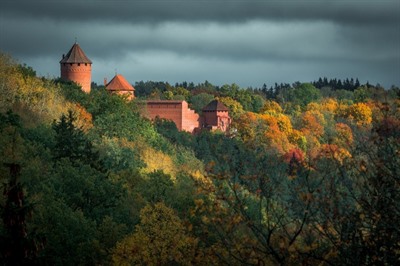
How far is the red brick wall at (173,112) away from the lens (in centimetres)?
12466

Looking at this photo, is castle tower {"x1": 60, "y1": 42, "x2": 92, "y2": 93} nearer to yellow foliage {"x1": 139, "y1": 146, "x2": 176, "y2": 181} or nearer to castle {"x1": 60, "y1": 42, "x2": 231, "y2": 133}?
castle {"x1": 60, "y1": 42, "x2": 231, "y2": 133}

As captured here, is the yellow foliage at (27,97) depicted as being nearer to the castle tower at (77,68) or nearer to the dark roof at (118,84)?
the castle tower at (77,68)

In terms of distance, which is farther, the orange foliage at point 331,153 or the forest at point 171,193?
the orange foliage at point 331,153

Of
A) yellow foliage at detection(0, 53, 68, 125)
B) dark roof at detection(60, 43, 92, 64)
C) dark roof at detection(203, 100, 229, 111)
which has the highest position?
dark roof at detection(60, 43, 92, 64)

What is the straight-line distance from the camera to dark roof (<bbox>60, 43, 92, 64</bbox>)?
10712 centimetres

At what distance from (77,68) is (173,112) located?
2137cm

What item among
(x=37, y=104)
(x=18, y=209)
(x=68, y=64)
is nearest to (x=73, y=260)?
(x=18, y=209)

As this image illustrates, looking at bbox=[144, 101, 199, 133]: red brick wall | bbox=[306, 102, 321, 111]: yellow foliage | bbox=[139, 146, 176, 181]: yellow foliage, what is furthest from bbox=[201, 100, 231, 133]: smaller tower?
bbox=[139, 146, 176, 181]: yellow foliage

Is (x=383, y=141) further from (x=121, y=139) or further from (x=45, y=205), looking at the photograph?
(x=121, y=139)

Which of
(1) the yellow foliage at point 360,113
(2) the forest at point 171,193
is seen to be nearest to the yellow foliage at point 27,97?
(2) the forest at point 171,193

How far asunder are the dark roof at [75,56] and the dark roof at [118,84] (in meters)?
15.2

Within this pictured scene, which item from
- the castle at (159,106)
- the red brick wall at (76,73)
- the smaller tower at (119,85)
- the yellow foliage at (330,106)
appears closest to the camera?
the red brick wall at (76,73)

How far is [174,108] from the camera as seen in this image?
410ft

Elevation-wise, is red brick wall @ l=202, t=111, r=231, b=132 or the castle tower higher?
the castle tower
